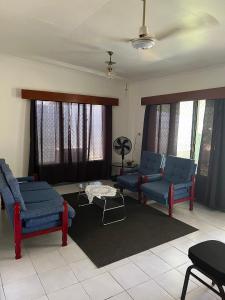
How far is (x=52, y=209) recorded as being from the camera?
2.53 metres

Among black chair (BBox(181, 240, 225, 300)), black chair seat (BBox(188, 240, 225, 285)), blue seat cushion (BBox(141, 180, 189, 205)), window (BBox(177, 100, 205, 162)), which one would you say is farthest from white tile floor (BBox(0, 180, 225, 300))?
window (BBox(177, 100, 205, 162))

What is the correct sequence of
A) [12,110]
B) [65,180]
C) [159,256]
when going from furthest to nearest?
[65,180] < [12,110] < [159,256]

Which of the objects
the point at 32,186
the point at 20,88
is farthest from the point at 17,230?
the point at 20,88

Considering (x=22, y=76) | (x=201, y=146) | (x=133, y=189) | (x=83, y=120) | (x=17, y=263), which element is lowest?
(x=17, y=263)

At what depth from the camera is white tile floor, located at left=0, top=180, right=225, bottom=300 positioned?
1955 mm

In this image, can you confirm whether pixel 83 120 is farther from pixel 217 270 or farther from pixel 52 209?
pixel 217 270

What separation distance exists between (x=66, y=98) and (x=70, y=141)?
0.92 m

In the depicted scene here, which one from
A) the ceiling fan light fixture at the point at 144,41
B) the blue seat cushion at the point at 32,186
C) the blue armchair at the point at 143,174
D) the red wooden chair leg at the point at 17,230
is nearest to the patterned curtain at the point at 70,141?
the blue seat cushion at the point at 32,186

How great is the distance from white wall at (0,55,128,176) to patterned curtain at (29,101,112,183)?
0.19m

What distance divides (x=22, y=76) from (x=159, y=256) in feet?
12.8

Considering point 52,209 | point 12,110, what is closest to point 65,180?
point 12,110

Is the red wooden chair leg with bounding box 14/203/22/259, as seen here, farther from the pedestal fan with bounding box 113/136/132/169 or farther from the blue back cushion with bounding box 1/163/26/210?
the pedestal fan with bounding box 113/136/132/169

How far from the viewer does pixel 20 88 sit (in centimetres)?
436

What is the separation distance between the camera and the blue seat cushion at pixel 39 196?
10.0ft
